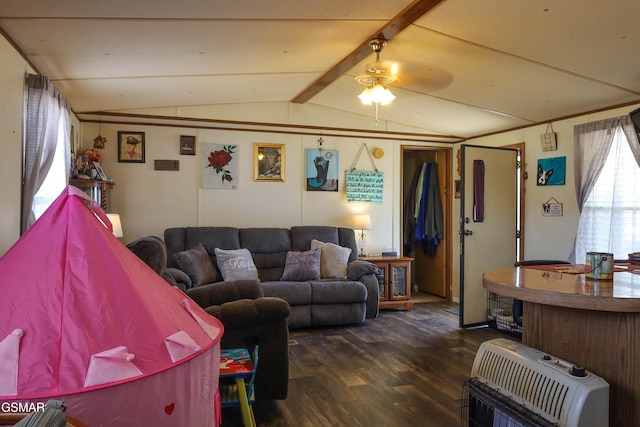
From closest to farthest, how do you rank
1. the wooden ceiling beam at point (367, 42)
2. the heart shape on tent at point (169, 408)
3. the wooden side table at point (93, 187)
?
the heart shape on tent at point (169, 408) < the wooden ceiling beam at point (367, 42) < the wooden side table at point (93, 187)

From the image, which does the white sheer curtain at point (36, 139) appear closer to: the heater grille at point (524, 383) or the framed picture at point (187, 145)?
the framed picture at point (187, 145)

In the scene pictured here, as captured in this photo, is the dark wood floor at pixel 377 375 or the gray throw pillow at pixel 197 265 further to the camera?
the gray throw pillow at pixel 197 265

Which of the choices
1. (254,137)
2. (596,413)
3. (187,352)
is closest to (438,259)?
(254,137)

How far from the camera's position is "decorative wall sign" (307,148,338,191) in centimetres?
553

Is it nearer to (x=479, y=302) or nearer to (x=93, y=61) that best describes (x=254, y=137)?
(x=93, y=61)

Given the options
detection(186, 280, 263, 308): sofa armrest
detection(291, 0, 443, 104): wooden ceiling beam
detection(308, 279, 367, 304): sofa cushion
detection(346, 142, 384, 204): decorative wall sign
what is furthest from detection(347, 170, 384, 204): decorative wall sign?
detection(186, 280, 263, 308): sofa armrest

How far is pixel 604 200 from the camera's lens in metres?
3.99

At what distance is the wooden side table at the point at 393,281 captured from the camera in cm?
524

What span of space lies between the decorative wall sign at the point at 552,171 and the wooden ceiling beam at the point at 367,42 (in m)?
2.38

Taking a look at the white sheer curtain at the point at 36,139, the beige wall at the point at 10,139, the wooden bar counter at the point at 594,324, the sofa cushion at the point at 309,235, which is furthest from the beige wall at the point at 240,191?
the wooden bar counter at the point at 594,324

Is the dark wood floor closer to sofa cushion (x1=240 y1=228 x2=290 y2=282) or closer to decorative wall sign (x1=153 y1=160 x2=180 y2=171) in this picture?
sofa cushion (x1=240 y1=228 x2=290 y2=282)

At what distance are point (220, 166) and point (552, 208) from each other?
369 cm

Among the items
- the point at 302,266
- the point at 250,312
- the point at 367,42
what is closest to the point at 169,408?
the point at 250,312

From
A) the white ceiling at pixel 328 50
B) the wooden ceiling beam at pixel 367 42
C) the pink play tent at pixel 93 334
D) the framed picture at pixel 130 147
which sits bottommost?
the pink play tent at pixel 93 334
